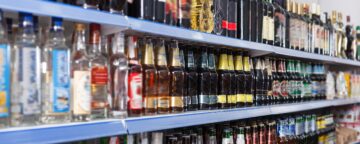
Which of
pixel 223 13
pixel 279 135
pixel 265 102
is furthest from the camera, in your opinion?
pixel 279 135

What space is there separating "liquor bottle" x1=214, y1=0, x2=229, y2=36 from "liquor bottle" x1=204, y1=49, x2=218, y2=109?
107 millimetres

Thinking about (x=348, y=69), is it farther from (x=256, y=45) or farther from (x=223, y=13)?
(x=223, y=13)

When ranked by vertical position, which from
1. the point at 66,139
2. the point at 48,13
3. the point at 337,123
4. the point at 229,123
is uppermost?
the point at 48,13

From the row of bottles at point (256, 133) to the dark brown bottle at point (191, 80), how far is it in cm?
15

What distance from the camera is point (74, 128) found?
100 centimetres

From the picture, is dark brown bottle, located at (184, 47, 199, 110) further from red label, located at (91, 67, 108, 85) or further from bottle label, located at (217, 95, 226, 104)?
red label, located at (91, 67, 108, 85)

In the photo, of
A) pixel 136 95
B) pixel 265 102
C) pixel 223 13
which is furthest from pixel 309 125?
pixel 136 95

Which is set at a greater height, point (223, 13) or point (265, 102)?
point (223, 13)

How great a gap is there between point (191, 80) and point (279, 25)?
0.96m

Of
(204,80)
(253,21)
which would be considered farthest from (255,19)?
(204,80)

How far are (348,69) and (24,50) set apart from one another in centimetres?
365

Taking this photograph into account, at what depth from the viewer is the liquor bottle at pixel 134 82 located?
127 cm

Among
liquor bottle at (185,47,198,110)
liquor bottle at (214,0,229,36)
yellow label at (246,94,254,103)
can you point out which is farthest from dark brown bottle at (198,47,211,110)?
yellow label at (246,94,254,103)

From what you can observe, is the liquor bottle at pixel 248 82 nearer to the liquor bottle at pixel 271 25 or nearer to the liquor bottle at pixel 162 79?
the liquor bottle at pixel 271 25
